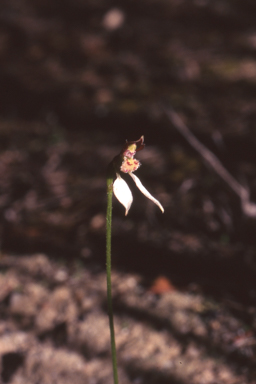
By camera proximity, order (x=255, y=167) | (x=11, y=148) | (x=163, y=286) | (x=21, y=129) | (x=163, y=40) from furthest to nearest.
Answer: (x=163, y=40), (x=21, y=129), (x=11, y=148), (x=255, y=167), (x=163, y=286)

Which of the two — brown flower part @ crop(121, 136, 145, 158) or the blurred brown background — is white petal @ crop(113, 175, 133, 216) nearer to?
brown flower part @ crop(121, 136, 145, 158)

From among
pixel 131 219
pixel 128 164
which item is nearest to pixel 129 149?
pixel 128 164

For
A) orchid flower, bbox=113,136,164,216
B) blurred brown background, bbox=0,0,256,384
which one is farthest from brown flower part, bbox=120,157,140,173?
blurred brown background, bbox=0,0,256,384

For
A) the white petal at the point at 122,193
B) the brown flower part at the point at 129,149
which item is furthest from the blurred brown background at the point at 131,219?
the brown flower part at the point at 129,149

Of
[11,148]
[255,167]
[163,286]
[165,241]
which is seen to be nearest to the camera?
[163,286]

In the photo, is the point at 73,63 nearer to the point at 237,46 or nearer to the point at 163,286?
the point at 237,46

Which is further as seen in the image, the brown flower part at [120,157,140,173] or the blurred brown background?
the blurred brown background

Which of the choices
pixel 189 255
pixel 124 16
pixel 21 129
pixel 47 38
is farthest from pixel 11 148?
pixel 124 16

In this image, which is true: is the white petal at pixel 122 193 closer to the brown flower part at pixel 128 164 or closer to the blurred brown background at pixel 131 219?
the brown flower part at pixel 128 164

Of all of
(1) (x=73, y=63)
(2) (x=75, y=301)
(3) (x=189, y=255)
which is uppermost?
(1) (x=73, y=63)
